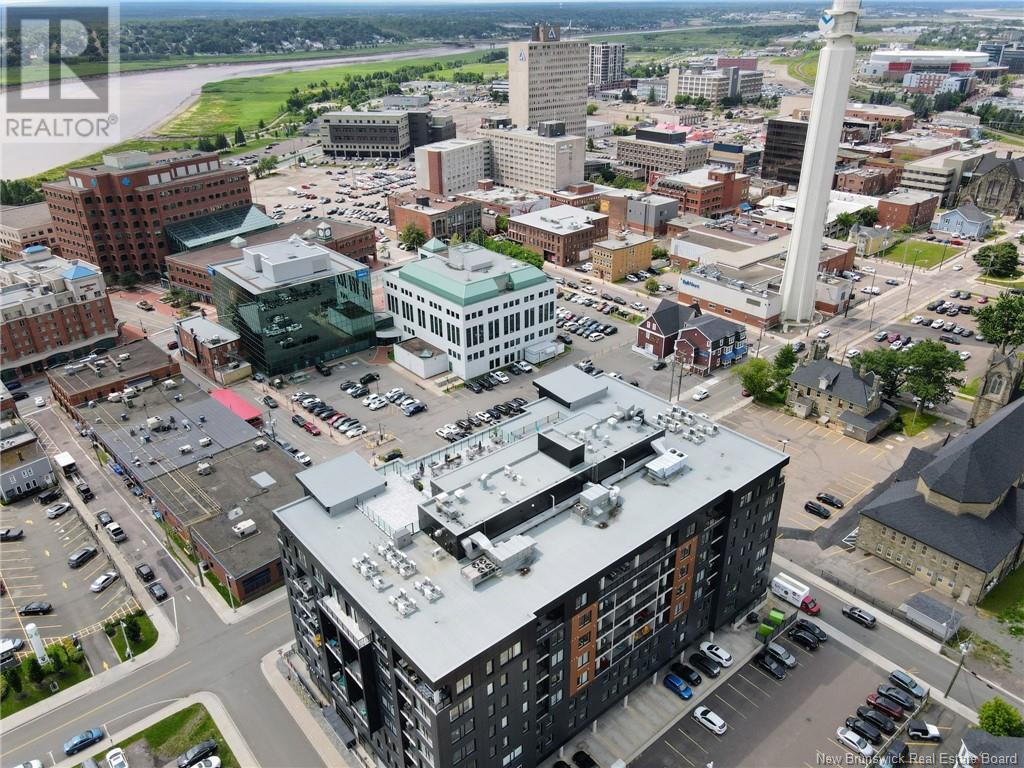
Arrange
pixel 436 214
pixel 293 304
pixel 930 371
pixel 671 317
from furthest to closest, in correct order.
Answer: pixel 436 214 < pixel 671 317 < pixel 293 304 < pixel 930 371

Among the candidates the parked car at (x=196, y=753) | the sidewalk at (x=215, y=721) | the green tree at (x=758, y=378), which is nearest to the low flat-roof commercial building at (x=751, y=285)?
the green tree at (x=758, y=378)

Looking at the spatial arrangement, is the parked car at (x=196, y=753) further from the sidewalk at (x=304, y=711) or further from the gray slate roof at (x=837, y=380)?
the gray slate roof at (x=837, y=380)

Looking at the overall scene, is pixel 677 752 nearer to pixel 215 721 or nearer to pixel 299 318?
pixel 215 721

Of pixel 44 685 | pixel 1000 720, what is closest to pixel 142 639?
pixel 44 685

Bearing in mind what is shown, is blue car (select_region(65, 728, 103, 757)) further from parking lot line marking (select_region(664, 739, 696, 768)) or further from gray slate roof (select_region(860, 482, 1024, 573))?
gray slate roof (select_region(860, 482, 1024, 573))

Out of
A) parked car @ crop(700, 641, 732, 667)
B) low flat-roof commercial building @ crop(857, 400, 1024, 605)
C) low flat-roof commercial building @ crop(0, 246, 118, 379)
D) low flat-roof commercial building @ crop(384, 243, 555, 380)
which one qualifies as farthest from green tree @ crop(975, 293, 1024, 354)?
low flat-roof commercial building @ crop(0, 246, 118, 379)

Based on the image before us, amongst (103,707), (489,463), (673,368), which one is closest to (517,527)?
(489,463)
